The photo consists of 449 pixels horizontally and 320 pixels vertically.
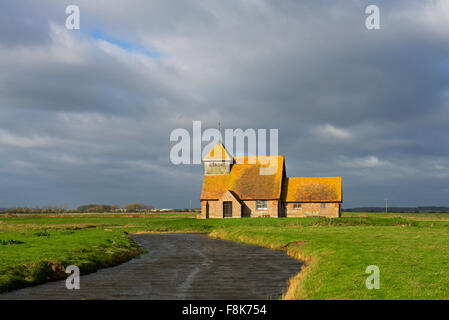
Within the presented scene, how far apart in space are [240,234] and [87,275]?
96.7 ft

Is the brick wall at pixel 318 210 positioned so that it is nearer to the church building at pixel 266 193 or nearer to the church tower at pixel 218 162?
the church building at pixel 266 193

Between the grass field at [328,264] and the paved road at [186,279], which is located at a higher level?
the grass field at [328,264]

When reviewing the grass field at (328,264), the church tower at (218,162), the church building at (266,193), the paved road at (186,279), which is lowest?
the paved road at (186,279)

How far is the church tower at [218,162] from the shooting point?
8562 cm

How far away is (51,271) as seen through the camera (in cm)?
2459

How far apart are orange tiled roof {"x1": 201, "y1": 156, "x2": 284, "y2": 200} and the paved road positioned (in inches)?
1693

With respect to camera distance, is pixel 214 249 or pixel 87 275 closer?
pixel 87 275

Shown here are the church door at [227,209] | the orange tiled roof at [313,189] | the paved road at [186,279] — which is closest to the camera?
the paved road at [186,279]

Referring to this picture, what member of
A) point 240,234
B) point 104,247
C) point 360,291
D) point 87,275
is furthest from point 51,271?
point 240,234

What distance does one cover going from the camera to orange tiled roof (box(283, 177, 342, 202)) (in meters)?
76.6

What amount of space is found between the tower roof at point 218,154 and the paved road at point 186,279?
50275 millimetres

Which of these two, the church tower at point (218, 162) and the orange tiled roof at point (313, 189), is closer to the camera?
the orange tiled roof at point (313, 189)

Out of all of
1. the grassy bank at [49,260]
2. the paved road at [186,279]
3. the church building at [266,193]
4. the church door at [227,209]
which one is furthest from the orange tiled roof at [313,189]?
the grassy bank at [49,260]
